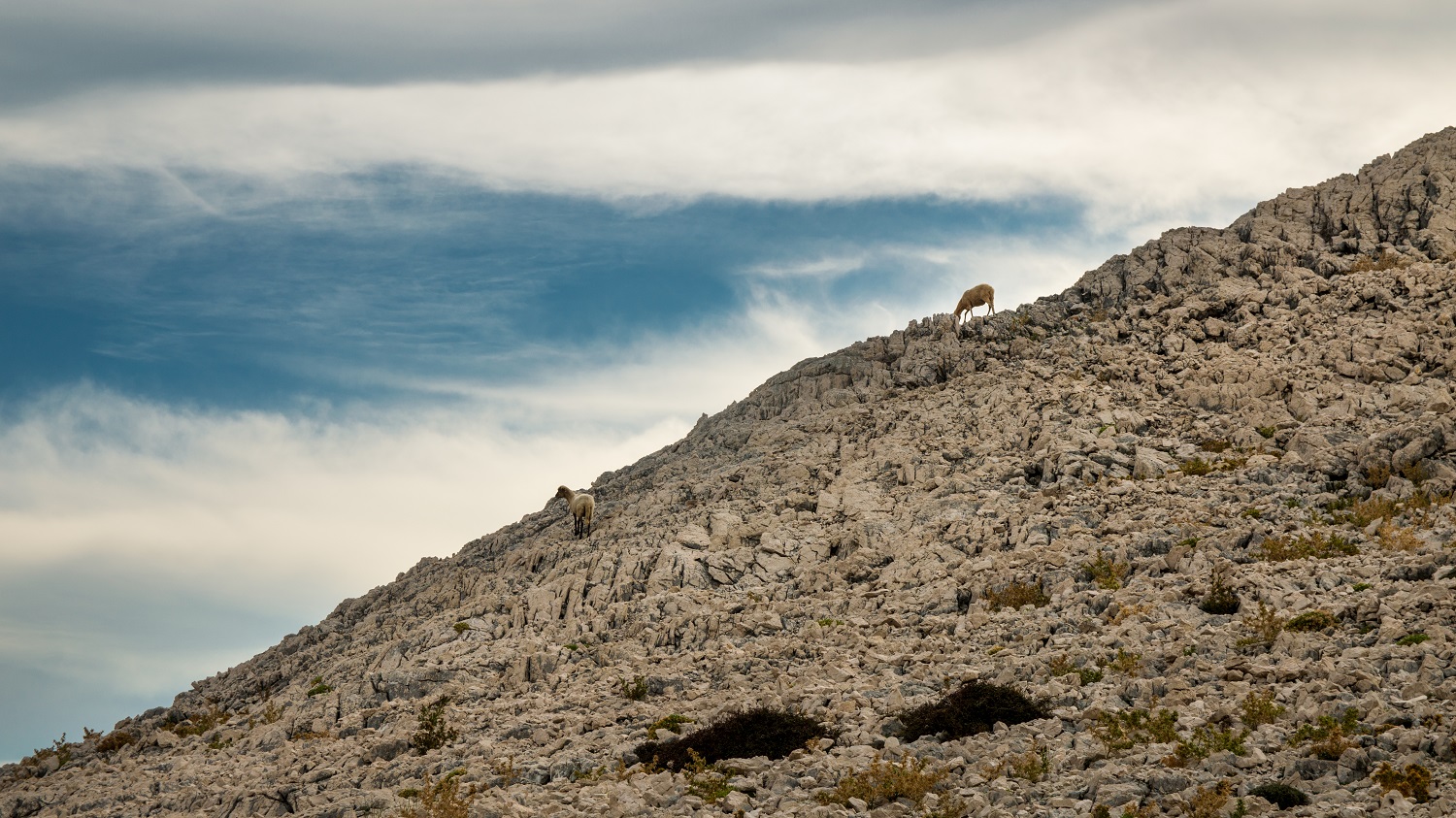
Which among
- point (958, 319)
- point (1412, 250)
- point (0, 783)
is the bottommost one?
point (0, 783)

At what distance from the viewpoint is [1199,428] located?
131 ft

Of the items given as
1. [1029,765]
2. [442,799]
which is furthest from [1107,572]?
[442,799]


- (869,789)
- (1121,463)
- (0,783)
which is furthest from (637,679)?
(0,783)

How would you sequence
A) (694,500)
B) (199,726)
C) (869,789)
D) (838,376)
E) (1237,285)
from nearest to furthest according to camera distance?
(869,789), (199,726), (694,500), (1237,285), (838,376)

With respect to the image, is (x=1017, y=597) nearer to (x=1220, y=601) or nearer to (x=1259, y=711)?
(x=1220, y=601)

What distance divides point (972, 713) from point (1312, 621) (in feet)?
24.4

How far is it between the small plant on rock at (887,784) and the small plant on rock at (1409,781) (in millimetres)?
7104

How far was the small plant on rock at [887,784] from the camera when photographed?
21000 millimetres

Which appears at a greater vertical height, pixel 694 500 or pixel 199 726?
pixel 694 500

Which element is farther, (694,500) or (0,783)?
(694,500)

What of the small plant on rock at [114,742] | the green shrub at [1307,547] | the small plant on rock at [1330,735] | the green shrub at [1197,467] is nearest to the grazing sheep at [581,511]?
the small plant on rock at [114,742]

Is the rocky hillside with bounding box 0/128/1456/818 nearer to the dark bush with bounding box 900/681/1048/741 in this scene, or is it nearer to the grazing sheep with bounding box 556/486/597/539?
the dark bush with bounding box 900/681/1048/741

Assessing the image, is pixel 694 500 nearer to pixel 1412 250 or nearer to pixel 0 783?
pixel 0 783

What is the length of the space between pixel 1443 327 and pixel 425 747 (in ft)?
116
